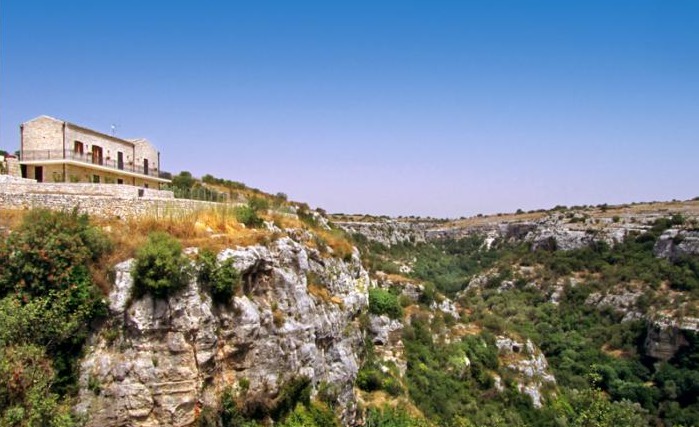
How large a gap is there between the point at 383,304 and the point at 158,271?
56.2ft

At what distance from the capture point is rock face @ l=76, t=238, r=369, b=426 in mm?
13414

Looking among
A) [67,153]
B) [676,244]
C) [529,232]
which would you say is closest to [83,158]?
[67,153]

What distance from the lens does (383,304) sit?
2859cm

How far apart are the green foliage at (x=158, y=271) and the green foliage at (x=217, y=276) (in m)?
0.78

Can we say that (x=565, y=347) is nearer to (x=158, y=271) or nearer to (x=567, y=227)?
(x=567, y=227)

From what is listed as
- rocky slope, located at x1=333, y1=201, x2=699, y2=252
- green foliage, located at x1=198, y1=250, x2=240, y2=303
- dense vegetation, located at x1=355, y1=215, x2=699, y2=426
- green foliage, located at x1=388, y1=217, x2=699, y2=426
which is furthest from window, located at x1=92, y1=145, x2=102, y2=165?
rocky slope, located at x1=333, y1=201, x2=699, y2=252

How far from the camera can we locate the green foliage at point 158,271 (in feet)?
46.2

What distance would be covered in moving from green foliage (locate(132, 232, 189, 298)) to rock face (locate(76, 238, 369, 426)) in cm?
30

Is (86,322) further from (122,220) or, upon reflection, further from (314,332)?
(314,332)

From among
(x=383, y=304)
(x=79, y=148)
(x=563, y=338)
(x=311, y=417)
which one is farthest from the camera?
(x=563, y=338)

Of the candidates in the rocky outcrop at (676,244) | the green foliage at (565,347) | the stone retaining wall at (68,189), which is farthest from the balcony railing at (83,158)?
the rocky outcrop at (676,244)

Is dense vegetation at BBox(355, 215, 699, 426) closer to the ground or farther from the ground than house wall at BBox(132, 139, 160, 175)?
closer to the ground

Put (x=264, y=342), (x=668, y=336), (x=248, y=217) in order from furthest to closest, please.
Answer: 1. (x=668, y=336)
2. (x=248, y=217)
3. (x=264, y=342)

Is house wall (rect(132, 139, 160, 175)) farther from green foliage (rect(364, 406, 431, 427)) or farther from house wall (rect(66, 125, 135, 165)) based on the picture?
green foliage (rect(364, 406, 431, 427))
